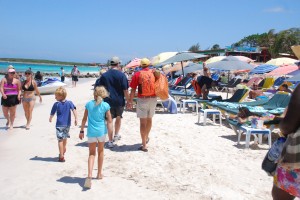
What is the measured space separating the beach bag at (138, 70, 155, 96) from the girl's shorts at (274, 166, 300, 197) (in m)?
3.58

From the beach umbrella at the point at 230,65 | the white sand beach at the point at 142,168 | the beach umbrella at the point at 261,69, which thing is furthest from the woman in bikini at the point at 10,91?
the beach umbrella at the point at 261,69

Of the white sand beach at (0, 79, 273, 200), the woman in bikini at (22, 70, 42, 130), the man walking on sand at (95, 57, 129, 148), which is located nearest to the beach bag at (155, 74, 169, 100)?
the man walking on sand at (95, 57, 129, 148)

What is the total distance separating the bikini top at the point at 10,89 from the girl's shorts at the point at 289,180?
22.2 ft

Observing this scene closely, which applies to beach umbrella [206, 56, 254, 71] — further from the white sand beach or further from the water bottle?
the water bottle

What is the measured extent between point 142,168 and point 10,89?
14.1ft

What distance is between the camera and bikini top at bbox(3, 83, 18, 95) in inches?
311

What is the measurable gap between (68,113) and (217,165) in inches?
94.6

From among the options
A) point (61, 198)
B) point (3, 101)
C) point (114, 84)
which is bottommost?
point (61, 198)

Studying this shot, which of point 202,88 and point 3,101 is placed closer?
point 3,101

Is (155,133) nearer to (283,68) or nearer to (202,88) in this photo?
(202,88)

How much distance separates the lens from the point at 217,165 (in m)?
5.35

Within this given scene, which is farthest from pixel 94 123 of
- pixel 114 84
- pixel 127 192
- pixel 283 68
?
pixel 283 68

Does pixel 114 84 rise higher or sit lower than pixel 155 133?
higher

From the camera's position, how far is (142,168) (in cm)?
514
